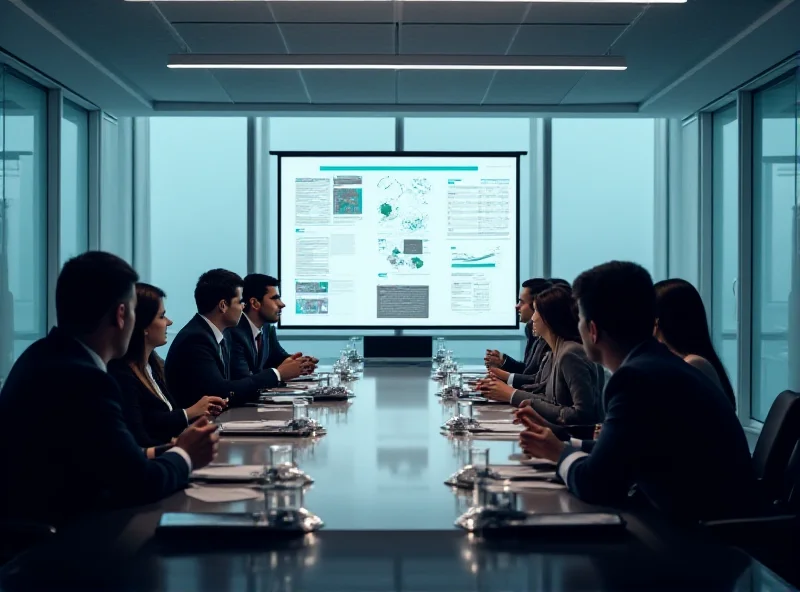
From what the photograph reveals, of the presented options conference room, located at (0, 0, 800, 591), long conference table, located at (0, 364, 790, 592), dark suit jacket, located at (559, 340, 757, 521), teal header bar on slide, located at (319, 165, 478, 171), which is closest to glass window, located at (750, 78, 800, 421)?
conference room, located at (0, 0, 800, 591)

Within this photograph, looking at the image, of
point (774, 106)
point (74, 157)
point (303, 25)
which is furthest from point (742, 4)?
point (74, 157)

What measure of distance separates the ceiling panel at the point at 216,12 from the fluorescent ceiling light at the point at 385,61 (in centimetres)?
A: 29

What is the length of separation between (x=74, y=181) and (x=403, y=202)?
9.95 ft

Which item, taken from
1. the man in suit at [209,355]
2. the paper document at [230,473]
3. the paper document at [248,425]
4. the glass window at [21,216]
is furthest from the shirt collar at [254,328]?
the paper document at [230,473]

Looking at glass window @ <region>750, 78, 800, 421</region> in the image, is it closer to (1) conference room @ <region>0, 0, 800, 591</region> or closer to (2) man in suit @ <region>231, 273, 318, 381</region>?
(1) conference room @ <region>0, 0, 800, 591</region>

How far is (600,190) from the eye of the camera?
33.1ft

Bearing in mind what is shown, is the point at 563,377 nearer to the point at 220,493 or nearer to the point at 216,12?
the point at 220,493

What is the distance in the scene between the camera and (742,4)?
18.5 feet

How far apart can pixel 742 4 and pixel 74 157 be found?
586 cm

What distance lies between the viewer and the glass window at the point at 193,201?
9.96 metres

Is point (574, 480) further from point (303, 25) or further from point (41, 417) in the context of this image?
point (303, 25)

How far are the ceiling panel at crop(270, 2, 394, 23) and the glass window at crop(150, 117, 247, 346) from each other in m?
3.91

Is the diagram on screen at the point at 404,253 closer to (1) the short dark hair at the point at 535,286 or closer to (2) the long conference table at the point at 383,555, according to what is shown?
(1) the short dark hair at the point at 535,286

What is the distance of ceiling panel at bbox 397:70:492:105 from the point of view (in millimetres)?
7633
